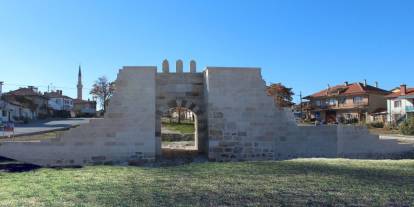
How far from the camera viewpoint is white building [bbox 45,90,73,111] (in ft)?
237

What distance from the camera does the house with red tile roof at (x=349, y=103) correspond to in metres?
51.9

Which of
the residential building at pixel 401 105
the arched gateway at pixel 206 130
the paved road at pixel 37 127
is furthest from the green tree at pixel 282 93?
the arched gateway at pixel 206 130

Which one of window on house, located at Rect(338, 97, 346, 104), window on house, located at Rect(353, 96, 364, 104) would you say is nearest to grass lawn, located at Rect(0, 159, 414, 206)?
window on house, located at Rect(353, 96, 364, 104)

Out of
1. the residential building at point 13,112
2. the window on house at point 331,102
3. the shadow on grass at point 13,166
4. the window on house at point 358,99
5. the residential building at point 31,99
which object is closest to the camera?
the shadow on grass at point 13,166

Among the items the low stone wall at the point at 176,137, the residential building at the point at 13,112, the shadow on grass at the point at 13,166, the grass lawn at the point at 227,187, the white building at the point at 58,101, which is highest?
the white building at the point at 58,101

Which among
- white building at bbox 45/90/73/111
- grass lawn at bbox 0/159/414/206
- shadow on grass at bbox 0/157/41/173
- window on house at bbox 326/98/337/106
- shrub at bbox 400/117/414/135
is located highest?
white building at bbox 45/90/73/111

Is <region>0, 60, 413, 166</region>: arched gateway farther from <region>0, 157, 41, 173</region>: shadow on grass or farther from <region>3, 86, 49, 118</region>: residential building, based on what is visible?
<region>3, 86, 49, 118</region>: residential building

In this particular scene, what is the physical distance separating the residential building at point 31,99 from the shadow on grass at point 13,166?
148 ft

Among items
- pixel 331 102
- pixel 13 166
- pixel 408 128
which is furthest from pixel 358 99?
pixel 13 166

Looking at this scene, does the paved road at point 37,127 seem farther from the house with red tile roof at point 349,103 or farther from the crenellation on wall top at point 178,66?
the house with red tile roof at point 349,103

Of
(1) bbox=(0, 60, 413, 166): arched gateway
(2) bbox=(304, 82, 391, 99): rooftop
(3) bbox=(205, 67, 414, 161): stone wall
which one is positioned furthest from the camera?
(2) bbox=(304, 82, 391, 99): rooftop

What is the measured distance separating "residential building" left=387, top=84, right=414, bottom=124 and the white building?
48.6m

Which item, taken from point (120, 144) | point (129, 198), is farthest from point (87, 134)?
point (129, 198)

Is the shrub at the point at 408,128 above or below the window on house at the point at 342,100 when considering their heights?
below
